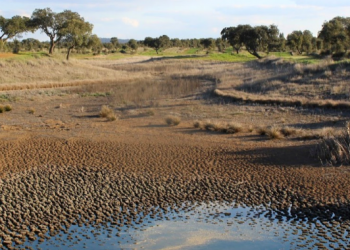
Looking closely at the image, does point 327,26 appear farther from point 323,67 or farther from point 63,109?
point 63,109

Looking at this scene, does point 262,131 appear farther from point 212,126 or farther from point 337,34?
point 337,34

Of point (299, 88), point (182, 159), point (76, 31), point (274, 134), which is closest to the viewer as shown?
point (182, 159)

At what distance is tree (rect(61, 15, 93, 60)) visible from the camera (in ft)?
176

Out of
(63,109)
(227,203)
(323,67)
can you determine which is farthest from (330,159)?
(323,67)

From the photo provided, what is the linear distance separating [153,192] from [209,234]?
8.73 feet

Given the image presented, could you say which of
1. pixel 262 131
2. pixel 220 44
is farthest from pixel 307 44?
pixel 262 131

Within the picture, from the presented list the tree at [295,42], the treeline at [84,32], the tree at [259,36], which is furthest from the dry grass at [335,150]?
the tree at [295,42]

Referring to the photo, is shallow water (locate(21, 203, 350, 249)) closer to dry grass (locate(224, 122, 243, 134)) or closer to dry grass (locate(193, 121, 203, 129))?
dry grass (locate(224, 122, 243, 134))

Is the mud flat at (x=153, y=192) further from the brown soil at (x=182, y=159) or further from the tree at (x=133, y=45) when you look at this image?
the tree at (x=133, y=45)

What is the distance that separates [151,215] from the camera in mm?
9633

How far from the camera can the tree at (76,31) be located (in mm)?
53656

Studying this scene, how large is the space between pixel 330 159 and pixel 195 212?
523 centimetres

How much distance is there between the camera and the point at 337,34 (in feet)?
181

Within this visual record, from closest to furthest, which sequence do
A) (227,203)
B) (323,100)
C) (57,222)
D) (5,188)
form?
1. (57,222)
2. (227,203)
3. (5,188)
4. (323,100)
